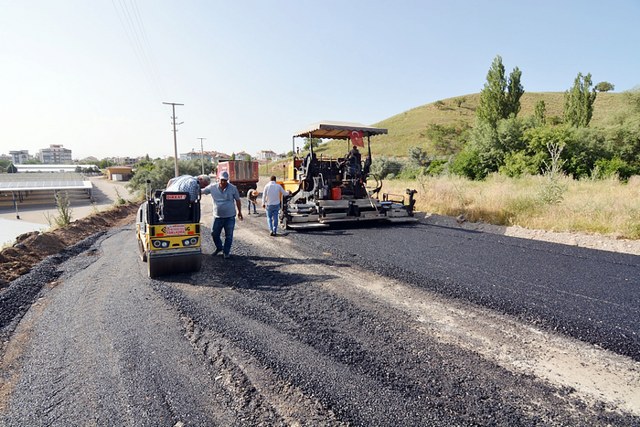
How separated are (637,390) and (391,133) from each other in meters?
65.1

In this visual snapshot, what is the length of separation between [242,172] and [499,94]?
2504cm

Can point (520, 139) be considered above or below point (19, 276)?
above

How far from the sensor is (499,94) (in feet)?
103

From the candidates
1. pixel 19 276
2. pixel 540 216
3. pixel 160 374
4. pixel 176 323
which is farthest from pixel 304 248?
pixel 540 216

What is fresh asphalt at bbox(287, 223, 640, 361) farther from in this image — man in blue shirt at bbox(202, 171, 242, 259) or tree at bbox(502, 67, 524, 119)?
tree at bbox(502, 67, 524, 119)

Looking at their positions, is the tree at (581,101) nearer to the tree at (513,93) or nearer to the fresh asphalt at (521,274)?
the tree at (513,93)

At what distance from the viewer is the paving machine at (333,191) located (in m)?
9.28

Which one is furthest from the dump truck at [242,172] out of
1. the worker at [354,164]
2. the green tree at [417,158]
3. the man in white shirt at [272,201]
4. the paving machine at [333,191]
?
the green tree at [417,158]

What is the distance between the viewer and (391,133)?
64.3m

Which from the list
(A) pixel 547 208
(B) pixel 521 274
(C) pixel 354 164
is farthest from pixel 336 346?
(A) pixel 547 208

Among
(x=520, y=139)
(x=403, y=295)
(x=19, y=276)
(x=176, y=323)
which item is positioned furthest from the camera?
(x=520, y=139)

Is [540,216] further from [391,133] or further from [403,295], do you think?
[391,133]

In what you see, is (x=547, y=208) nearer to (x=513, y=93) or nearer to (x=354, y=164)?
(x=354, y=164)

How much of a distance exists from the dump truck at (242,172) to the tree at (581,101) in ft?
100
